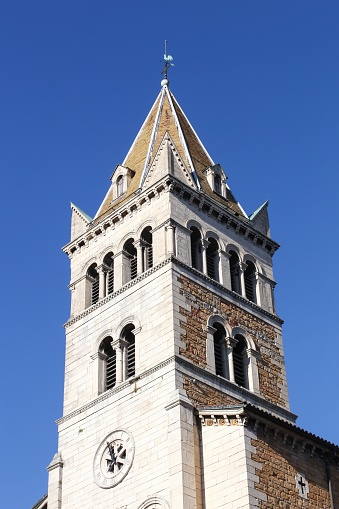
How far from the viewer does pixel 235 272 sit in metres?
40.6

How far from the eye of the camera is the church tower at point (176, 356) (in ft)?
105

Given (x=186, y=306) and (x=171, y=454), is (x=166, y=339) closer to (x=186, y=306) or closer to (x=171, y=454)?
(x=186, y=306)

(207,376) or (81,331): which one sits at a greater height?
(81,331)

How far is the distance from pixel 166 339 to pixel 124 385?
2290 mm

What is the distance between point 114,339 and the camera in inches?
1470

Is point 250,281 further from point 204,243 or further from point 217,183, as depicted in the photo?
point 217,183

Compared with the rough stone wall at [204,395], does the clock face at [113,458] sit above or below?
below

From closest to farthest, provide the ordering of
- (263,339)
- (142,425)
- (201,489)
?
1. (201,489)
2. (142,425)
3. (263,339)

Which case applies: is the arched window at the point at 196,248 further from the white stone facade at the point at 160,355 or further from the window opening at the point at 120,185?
the window opening at the point at 120,185

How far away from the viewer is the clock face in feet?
111

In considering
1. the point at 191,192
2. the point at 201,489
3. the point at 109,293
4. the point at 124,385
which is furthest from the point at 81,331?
the point at 201,489

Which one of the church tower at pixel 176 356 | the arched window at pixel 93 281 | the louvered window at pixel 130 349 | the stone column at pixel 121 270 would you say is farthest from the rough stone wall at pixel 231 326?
the arched window at pixel 93 281

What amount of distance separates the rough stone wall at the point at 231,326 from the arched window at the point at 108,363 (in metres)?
3.40

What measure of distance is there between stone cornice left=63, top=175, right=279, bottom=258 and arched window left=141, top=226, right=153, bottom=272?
4.29ft
